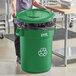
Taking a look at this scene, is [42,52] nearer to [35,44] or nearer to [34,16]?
[35,44]

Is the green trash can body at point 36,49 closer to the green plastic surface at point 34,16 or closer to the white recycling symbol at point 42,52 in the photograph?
the white recycling symbol at point 42,52

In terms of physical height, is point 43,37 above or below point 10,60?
above

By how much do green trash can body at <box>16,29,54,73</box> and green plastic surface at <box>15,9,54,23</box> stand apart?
0.50 feet

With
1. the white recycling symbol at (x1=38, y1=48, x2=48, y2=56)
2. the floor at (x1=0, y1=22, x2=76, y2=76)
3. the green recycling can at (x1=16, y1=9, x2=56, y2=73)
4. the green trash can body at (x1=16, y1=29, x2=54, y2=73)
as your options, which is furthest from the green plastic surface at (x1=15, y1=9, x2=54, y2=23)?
the floor at (x1=0, y1=22, x2=76, y2=76)

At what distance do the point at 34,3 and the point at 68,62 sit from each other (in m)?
1.10

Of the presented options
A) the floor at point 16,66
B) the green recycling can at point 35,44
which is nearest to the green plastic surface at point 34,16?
the green recycling can at point 35,44

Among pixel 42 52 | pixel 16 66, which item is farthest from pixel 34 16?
pixel 16 66

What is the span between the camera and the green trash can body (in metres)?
3.28

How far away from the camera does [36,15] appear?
11.0 ft

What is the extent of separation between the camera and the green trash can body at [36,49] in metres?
3.28

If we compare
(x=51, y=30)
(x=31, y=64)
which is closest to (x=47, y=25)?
(x=51, y=30)

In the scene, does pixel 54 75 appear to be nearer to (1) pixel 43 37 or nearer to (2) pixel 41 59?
(2) pixel 41 59

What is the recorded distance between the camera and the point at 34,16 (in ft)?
10.9

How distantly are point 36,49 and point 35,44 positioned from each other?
71 millimetres
